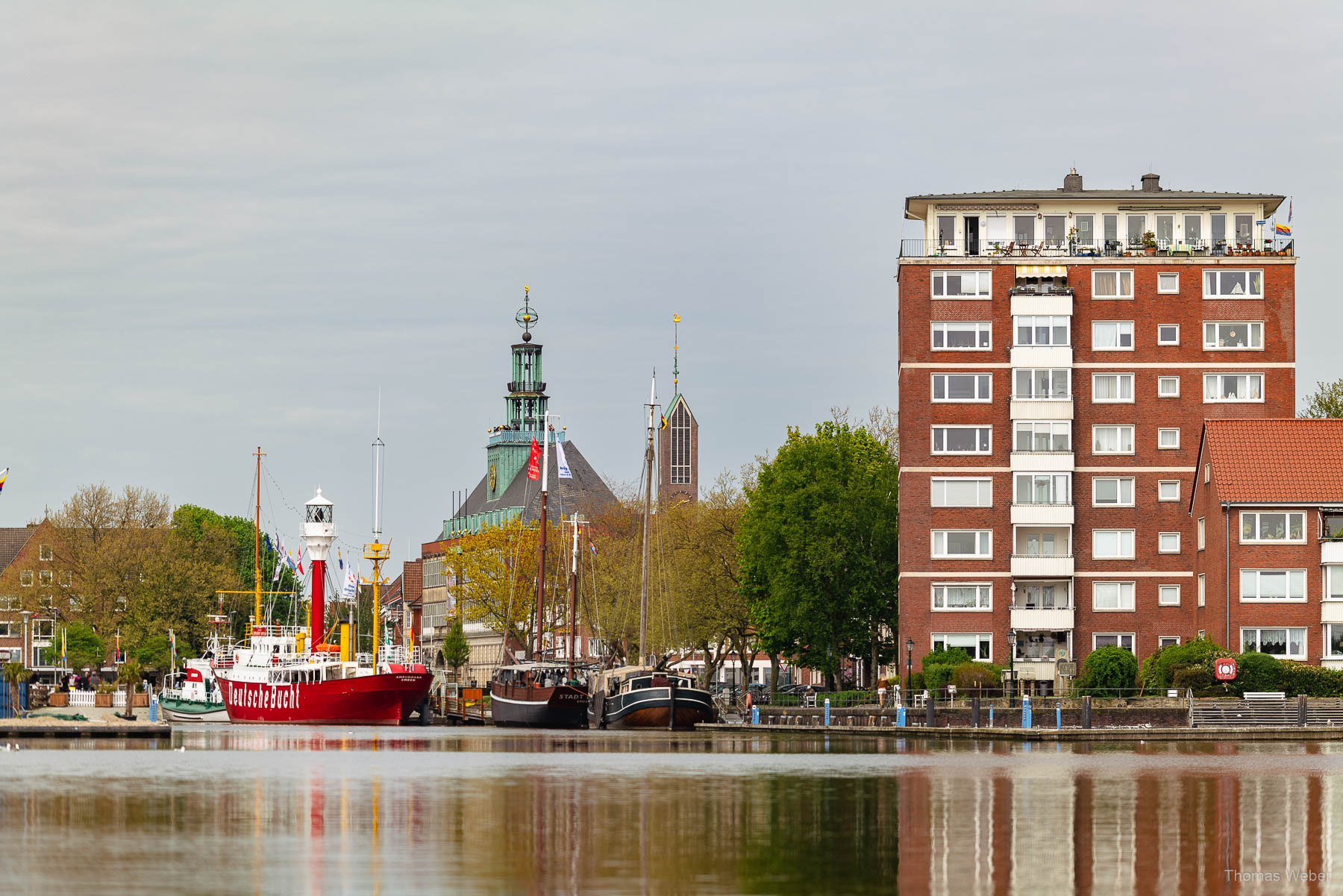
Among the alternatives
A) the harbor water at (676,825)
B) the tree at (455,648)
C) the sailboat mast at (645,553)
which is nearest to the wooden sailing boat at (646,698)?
the sailboat mast at (645,553)

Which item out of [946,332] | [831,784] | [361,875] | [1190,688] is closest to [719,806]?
[831,784]

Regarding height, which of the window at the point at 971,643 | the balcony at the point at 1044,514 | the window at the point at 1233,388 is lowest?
the window at the point at 971,643

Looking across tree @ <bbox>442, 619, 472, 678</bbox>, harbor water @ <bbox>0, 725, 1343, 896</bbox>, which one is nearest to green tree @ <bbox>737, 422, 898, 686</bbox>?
harbor water @ <bbox>0, 725, 1343, 896</bbox>

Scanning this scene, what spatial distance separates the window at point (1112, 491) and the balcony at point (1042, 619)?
5.99 metres

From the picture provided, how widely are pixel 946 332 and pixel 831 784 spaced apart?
2366 inches

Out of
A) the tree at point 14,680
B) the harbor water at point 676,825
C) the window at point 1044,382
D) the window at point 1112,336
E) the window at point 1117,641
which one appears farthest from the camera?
the window at point 1112,336

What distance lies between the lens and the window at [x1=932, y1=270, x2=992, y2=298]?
102m

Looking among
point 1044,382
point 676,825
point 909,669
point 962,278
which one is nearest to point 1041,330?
point 1044,382

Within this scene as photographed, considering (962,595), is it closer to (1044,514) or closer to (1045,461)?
(1044,514)

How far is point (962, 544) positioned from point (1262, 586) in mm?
16757

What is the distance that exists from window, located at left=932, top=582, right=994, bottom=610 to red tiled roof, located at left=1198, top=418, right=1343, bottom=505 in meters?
14.0

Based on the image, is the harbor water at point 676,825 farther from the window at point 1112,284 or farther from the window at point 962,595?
the window at point 1112,284

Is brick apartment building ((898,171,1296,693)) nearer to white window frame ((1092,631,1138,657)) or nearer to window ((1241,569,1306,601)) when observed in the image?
white window frame ((1092,631,1138,657))

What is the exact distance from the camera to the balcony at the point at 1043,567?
100438 millimetres
